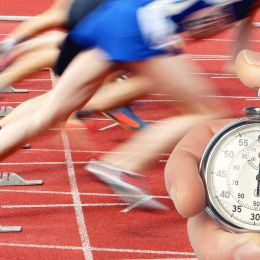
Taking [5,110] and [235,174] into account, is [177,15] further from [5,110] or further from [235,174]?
[5,110]

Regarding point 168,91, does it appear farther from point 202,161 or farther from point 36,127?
point 202,161

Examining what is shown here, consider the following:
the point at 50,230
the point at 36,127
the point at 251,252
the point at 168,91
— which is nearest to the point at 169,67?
the point at 168,91

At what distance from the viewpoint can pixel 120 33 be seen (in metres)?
3.23

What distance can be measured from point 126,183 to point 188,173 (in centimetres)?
176

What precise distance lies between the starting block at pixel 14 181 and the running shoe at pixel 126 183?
27cm

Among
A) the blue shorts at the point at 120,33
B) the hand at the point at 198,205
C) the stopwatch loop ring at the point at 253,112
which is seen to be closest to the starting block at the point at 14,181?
the blue shorts at the point at 120,33

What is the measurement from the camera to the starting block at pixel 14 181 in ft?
12.8

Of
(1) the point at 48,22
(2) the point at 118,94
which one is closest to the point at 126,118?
(2) the point at 118,94

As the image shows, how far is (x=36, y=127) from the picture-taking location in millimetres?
3375

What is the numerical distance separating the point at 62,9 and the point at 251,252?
2876 millimetres

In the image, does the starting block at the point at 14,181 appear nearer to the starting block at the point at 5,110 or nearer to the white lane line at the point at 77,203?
the white lane line at the point at 77,203

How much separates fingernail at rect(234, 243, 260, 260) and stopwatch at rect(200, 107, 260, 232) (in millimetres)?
101

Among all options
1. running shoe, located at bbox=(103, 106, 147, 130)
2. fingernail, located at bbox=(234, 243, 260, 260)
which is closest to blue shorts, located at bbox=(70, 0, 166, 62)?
running shoe, located at bbox=(103, 106, 147, 130)

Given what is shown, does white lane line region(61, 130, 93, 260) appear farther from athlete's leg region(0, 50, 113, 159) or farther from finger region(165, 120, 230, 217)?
finger region(165, 120, 230, 217)
